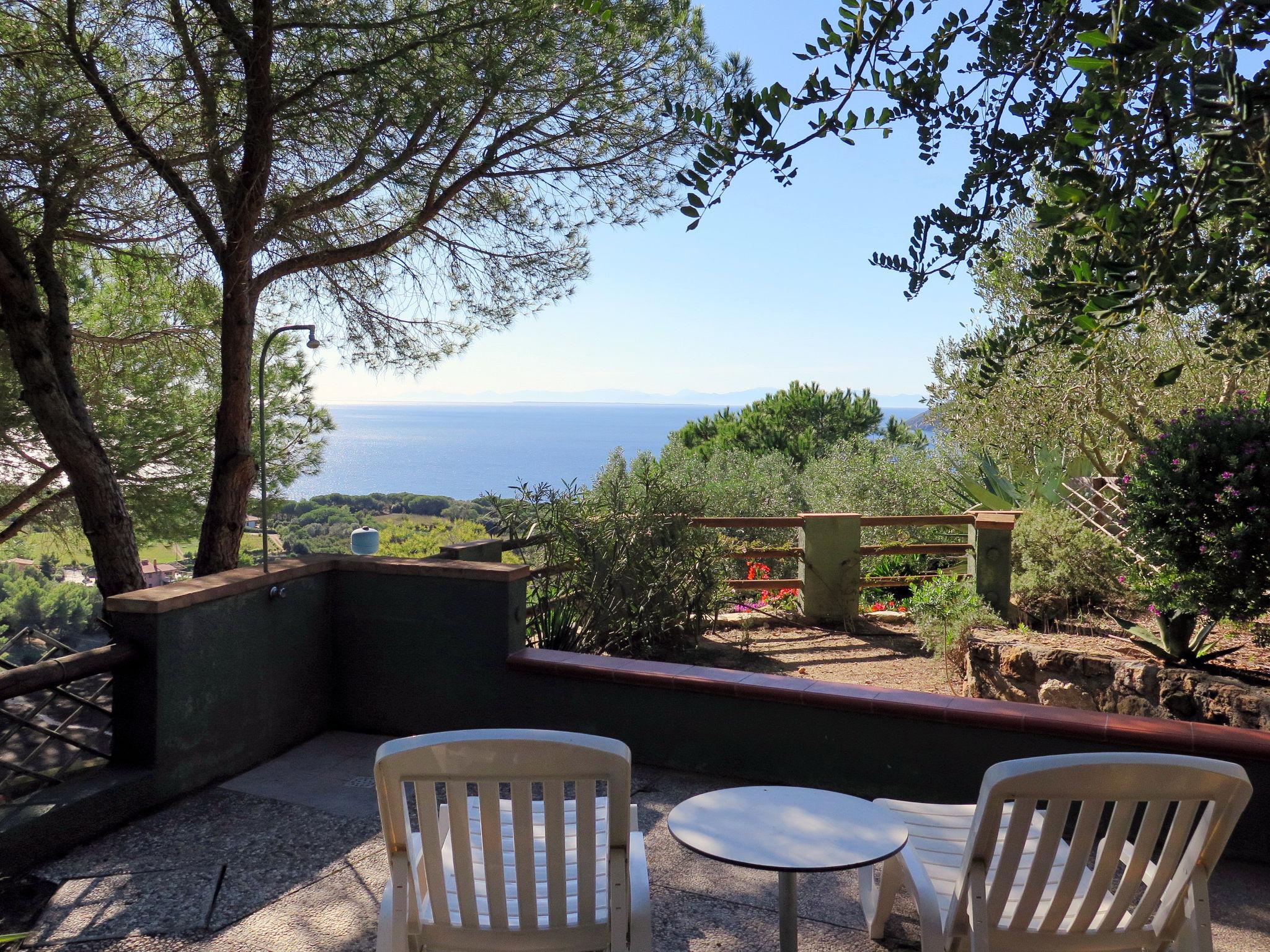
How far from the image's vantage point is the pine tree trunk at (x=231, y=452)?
21.1ft

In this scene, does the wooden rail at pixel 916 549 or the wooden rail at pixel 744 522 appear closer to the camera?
the wooden rail at pixel 744 522

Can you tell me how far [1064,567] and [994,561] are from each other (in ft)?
1.47

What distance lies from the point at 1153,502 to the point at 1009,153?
2.84m

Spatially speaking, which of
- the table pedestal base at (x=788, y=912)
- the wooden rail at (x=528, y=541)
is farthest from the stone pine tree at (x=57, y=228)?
the table pedestal base at (x=788, y=912)

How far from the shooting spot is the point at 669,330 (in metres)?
74.2

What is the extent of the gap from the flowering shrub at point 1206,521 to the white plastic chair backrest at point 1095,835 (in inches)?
Answer: 116

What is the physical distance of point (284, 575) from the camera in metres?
4.31

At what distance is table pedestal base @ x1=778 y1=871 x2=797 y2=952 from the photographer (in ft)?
7.39

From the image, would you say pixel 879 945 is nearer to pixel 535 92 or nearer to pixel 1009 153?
pixel 1009 153

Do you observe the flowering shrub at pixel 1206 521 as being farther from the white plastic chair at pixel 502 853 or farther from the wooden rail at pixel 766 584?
the white plastic chair at pixel 502 853

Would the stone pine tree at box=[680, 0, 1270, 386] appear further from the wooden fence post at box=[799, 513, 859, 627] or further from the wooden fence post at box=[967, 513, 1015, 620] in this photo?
the wooden fence post at box=[799, 513, 859, 627]

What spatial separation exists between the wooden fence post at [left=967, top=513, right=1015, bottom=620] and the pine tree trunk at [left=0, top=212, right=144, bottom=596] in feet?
19.4

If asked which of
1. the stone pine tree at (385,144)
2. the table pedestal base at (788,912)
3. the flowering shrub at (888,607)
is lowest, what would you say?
the flowering shrub at (888,607)

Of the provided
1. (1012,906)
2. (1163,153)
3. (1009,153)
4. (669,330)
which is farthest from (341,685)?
(669,330)
